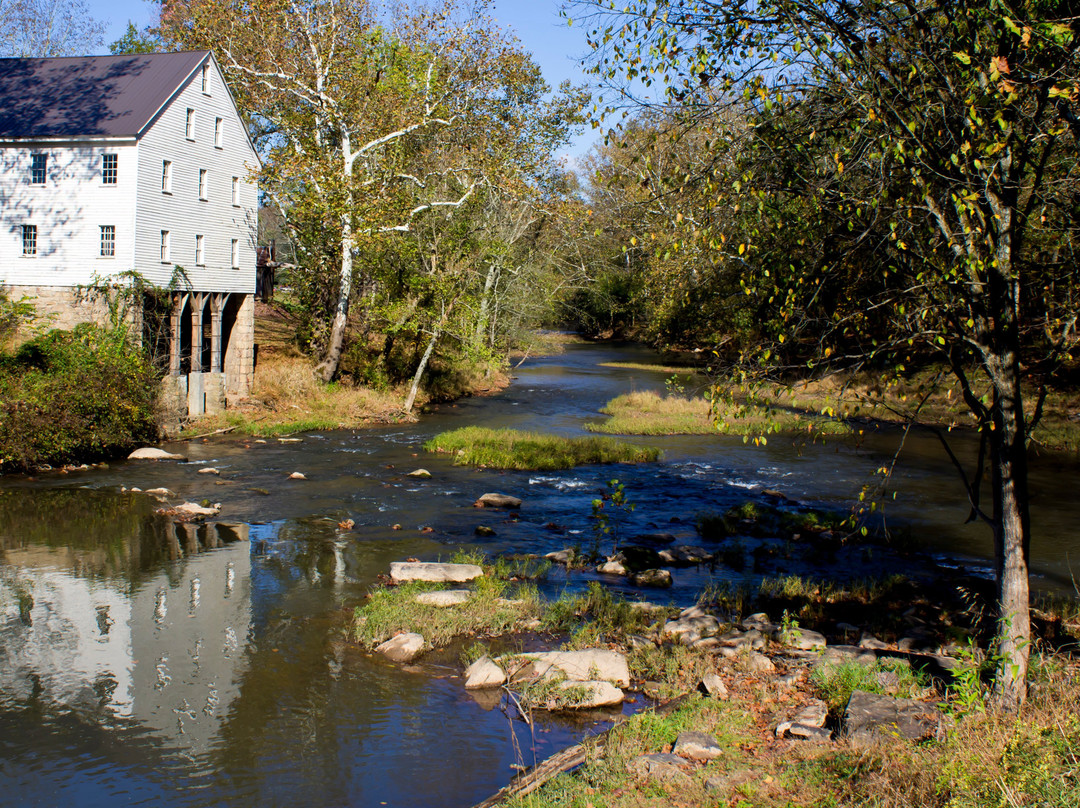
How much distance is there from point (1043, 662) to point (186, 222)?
3077 centimetres

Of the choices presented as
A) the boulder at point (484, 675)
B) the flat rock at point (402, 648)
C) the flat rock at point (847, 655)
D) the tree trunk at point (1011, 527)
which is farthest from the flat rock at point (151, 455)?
the tree trunk at point (1011, 527)

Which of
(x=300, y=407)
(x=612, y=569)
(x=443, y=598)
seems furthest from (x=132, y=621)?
(x=300, y=407)

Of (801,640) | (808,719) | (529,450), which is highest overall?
(808,719)

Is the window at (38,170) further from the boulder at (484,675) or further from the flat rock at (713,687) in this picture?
the flat rock at (713,687)

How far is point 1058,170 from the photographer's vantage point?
30.2 feet

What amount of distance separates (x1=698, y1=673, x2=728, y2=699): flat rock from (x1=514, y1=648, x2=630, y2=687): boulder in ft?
3.44

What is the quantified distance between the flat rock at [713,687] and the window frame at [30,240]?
2839 cm

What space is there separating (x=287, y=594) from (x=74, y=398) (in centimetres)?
1364

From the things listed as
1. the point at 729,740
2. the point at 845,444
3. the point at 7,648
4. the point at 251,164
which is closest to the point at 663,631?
the point at 729,740

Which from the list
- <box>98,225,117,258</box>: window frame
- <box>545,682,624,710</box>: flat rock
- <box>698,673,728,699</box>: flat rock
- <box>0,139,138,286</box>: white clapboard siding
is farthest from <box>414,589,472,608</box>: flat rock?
<box>98,225,117,258</box>: window frame

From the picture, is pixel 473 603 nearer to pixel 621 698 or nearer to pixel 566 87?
pixel 621 698

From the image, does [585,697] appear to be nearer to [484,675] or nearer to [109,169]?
[484,675]

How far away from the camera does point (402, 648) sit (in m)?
11.4

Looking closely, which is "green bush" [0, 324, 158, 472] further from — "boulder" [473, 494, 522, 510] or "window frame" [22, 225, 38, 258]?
"boulder" [473, 494, 522, 510]
